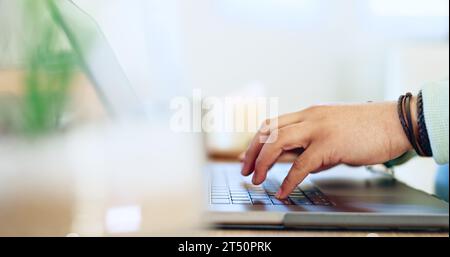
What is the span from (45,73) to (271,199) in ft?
0.98

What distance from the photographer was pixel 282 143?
1.67 feet

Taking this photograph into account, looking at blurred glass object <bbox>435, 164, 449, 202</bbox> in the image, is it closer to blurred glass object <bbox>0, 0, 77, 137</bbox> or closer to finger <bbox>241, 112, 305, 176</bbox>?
finger <bbox>241, 112, 305, 176</bbox>

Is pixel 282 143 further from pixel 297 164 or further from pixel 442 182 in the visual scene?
pixel 442 182

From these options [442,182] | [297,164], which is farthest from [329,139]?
[442,182]

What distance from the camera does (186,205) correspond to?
0.50 meters

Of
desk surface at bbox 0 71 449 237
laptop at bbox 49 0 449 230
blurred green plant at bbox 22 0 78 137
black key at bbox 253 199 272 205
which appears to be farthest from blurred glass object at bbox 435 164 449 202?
blurred green plant at bbox 22 0 78 137

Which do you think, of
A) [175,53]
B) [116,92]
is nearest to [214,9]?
[175,53]

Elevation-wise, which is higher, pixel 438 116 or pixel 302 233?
pixel 438 116

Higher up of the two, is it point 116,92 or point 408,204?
point 116,92

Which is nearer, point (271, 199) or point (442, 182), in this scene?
point (271, 199)

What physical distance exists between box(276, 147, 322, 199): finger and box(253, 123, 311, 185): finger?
2 centimetres

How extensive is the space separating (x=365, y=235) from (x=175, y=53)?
342mm

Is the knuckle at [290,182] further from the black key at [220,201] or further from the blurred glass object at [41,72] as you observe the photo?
the blurred glass object at [41,72]
